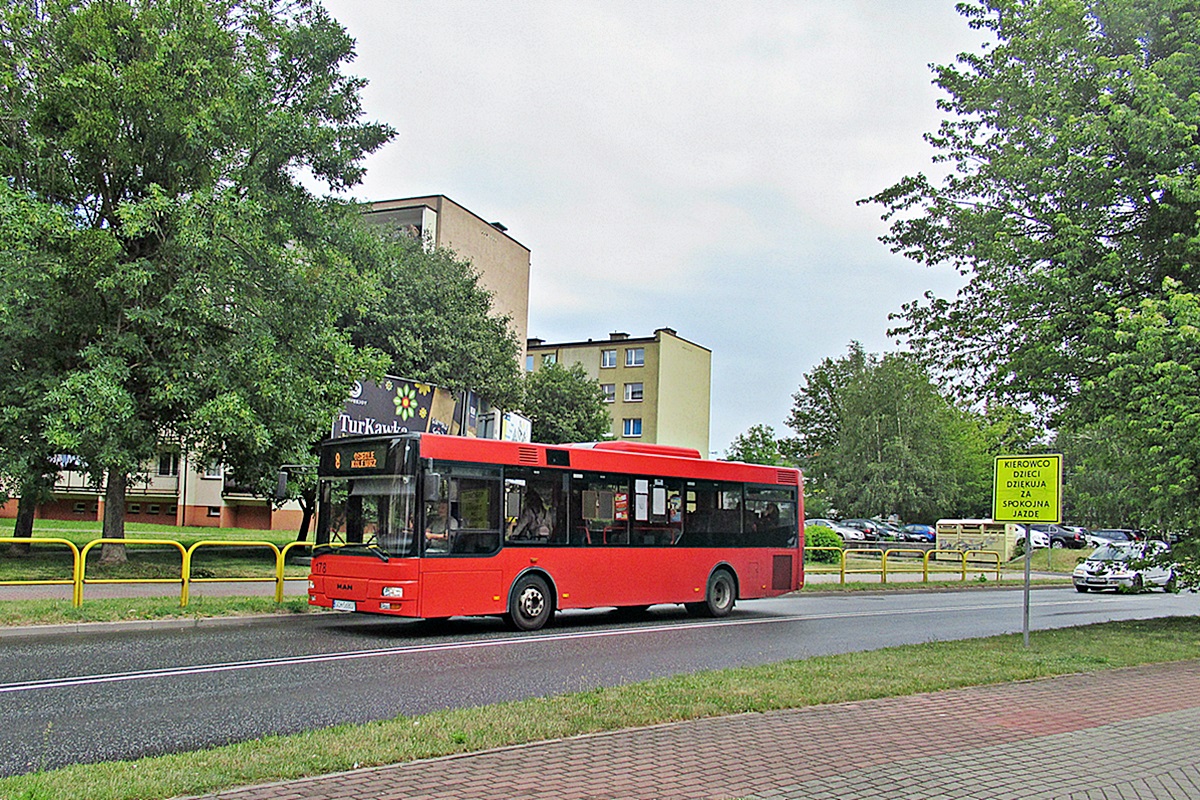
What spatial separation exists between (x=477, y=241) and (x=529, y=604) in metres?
44.2

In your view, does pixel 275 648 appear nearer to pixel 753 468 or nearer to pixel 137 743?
pixel 137 743

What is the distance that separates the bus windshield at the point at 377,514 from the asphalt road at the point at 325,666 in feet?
4.25

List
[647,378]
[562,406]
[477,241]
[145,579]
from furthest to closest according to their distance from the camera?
1. [647,378]
2. [477,241]
3. [562,406]
4. [145,579]

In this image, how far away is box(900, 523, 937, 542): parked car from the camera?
64062mm

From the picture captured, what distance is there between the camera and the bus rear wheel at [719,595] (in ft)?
57.6

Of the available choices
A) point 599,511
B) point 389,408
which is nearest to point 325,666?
point 599,511

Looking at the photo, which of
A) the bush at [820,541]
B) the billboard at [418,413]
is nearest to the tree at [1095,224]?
the billboard at [418,413]

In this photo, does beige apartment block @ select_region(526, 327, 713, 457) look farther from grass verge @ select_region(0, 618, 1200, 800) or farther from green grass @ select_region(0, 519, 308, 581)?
grass verge @ select_region(0, 618, 1200, 800)

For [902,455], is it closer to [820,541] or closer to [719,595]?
[820,541]

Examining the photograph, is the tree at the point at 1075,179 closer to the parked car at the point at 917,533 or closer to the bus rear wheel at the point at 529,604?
the bus rear wheel at the point at 529,604

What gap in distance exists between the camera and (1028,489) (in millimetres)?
13008

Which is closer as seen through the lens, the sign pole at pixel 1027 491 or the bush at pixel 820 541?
the sign pole at pixel 1027 491

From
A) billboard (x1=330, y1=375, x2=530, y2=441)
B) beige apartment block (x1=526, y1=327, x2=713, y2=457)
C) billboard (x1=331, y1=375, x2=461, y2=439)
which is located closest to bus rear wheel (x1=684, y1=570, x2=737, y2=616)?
billboard (x1=330, y1=375, x2=530, y2=441)

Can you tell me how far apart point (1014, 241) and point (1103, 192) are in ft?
5.02
